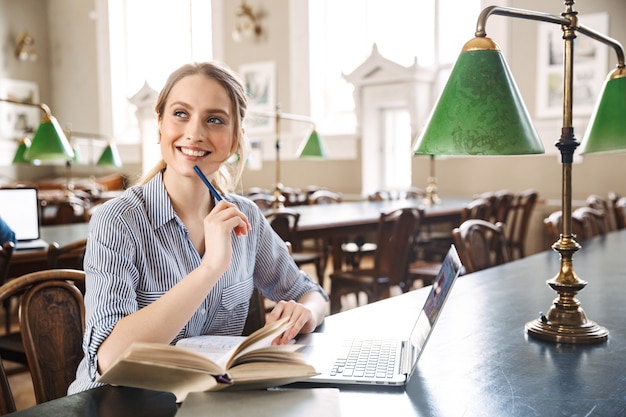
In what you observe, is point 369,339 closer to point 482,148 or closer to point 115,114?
point 482,148

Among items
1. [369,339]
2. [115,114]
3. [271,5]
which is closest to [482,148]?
[369,339]

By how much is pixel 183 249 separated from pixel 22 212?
2.13m

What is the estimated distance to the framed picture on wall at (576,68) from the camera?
731 cm

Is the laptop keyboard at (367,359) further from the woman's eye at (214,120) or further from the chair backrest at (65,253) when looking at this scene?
the chair backrest at (65,253)

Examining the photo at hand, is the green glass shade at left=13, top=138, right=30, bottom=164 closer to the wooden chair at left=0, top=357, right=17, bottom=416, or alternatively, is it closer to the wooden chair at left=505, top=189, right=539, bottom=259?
the wooden chair at left=505, top=189, right=539, bottom=259

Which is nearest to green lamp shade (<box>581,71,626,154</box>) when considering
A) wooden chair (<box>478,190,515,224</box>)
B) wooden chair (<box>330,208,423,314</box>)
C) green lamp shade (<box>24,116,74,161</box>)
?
wooden chair (<box>330,208,423,314</box>)

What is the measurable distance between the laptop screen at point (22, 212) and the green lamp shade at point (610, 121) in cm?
262

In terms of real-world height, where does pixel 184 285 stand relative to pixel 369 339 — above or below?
above

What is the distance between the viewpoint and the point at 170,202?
1.57 meters

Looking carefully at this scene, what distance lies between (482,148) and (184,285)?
2.08 ft

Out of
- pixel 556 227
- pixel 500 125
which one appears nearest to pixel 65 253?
pixel 500 125

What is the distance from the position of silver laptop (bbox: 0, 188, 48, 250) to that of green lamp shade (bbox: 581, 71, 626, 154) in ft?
8.54

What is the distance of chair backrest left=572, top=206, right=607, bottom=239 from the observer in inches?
143

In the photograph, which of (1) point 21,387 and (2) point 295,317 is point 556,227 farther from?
(1) point 21,387
